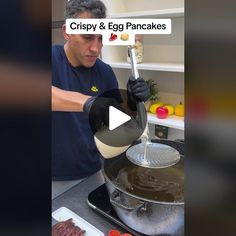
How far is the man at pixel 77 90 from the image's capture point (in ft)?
1.57

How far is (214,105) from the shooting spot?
0.24 metres

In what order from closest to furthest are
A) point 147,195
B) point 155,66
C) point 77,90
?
point 147,195 < point 77,90 < point 155,66

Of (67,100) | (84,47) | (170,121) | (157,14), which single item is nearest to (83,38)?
(84,47)

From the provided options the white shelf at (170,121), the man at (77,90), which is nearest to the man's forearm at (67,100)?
the man at (77,90)

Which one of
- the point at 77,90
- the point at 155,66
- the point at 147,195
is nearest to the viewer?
the point at 147,195

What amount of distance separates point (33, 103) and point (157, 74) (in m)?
0.58

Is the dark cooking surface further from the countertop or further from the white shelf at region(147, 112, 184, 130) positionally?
the white shelf at region(147, 112, 184, 130)

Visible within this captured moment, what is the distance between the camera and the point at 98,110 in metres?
0.52

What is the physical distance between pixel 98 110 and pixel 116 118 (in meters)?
0.05

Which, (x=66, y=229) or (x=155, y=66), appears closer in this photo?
(x=66, y=229)

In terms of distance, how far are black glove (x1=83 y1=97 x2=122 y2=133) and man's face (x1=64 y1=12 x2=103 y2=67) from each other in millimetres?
83

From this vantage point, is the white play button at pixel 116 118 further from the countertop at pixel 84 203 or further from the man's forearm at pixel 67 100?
the countertop at pixel 84 203

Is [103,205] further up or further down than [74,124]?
further down

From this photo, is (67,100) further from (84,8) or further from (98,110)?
(84,8)
